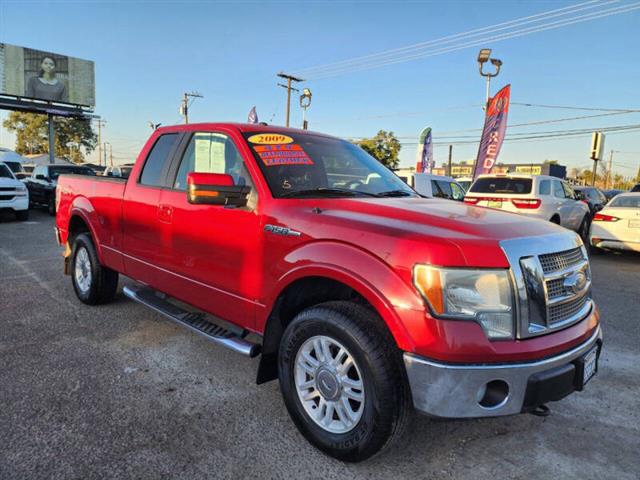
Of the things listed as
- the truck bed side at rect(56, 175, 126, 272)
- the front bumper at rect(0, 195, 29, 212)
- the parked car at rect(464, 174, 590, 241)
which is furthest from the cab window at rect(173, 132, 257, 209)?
the front bumper at rect(0, 195, 29, 212)

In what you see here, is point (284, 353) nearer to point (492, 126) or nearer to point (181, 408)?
point (181, 408)

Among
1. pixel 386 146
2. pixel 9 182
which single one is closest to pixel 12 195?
pixel 9 182

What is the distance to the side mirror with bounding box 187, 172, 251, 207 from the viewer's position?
2.82 m

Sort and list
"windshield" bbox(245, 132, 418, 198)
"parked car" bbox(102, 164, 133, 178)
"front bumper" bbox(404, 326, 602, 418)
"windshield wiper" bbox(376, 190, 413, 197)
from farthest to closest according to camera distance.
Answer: "parked car" bbox(102, 164, 133, 178), "windshield wiper" bbox(376, 190, 413, 197), "windshield" bbox(245, 132, 418, 198), "front bumper" bbox(404, 326, 602, 418)

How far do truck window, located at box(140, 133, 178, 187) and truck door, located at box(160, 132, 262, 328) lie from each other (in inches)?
8.9

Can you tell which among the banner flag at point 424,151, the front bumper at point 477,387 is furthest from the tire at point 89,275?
the banner flag at point 424,151

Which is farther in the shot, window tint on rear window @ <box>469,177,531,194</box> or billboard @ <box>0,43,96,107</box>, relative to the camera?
billboard @ <box>0,43,96,107</box>

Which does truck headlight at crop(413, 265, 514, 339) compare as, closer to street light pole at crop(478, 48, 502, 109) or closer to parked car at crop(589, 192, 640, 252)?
parked car at crop(589, 192, 640, 252)

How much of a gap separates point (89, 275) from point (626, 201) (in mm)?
10149

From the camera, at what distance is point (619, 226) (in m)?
9.23

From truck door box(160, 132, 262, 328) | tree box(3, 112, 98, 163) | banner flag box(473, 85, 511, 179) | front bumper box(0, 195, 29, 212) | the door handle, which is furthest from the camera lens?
tree box(3, 112, 98, 163)

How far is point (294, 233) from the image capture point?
270 centimetres

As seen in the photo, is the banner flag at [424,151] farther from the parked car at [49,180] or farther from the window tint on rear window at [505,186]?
the parked car at [49,180]

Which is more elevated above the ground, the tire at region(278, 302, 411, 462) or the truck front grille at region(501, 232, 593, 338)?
the truck front grille at region(501, 232, 593, 338)
